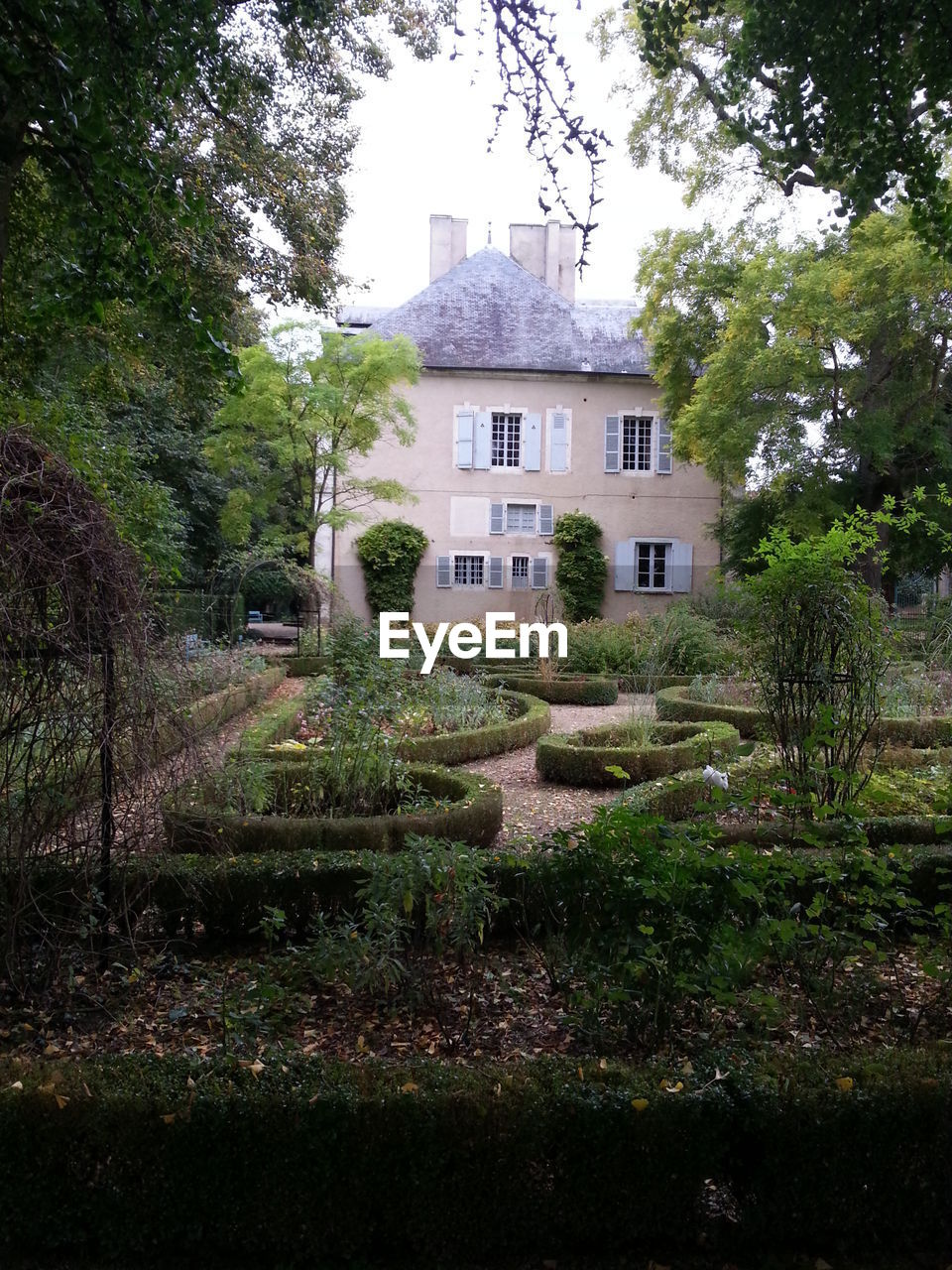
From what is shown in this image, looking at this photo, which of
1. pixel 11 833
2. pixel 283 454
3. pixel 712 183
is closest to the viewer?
pixel 11 833

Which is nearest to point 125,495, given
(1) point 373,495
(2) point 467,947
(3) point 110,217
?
(3) point 110,217

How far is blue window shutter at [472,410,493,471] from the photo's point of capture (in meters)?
22.0

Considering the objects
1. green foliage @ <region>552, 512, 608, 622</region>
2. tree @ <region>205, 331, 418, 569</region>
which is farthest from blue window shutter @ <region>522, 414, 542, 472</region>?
tree @ <region>205, 331, 418, 569</region>

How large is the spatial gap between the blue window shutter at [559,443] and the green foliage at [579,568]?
1358mm

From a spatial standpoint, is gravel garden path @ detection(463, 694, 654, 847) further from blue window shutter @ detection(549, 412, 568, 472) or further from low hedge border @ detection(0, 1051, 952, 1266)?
blue window shutter @ detection(549, 412, 568, 472)

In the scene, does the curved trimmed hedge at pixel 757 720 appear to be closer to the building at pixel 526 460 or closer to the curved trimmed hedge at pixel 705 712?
the curved trimmed hedge at pixel 705 712

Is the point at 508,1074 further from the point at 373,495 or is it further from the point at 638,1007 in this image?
the point at 373,495

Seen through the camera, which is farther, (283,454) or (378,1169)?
(283,454)

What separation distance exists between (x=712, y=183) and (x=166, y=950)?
1719 cm

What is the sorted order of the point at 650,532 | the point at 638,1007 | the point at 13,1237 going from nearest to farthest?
the point at 13,1237
the point at 638,1007
the point at 650,532

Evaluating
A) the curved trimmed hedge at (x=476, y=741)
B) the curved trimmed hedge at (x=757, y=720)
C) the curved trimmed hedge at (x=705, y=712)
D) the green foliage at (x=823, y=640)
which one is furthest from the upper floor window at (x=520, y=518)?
the green foliage at (x=823, y=640)

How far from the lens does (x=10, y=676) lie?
3.19 meters

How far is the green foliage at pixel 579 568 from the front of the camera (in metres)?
21.7

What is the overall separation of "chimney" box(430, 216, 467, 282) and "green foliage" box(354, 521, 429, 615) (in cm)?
729
